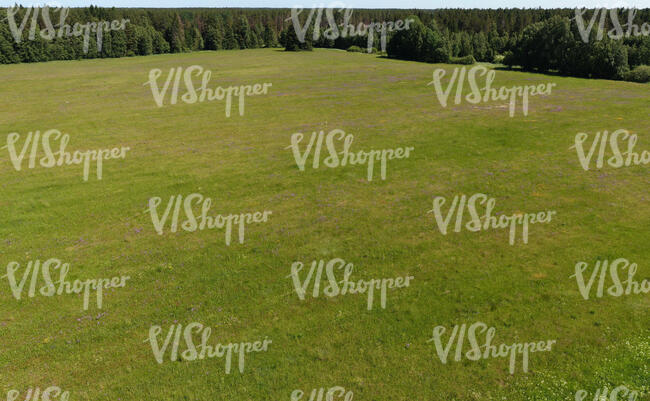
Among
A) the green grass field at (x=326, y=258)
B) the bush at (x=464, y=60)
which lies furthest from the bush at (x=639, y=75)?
the green grass field at (x=326, y=258)

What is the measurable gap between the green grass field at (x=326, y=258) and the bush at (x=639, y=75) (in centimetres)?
4000

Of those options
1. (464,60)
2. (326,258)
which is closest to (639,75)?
(464,60)

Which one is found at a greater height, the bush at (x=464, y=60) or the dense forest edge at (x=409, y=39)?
the dense forest edge at (x=409, y=39)

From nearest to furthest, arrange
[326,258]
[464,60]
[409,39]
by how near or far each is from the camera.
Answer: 1. [326,258]
2. [464,60]
3. [409,39]

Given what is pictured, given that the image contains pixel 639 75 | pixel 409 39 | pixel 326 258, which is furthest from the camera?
pixel 409 39

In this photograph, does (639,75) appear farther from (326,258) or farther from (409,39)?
(326,258)

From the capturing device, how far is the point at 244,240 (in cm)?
1847

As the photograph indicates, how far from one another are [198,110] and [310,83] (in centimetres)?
2349

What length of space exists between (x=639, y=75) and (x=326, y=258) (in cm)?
7549

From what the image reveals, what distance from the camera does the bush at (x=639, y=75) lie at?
65.0 metres

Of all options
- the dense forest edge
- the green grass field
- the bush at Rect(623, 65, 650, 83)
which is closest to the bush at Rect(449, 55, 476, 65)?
the dense forest edge

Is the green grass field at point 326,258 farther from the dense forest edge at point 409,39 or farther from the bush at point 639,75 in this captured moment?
the dense forest edge at point 409,39

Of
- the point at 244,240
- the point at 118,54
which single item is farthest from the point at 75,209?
the point at 118,54

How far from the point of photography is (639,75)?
65.6m
